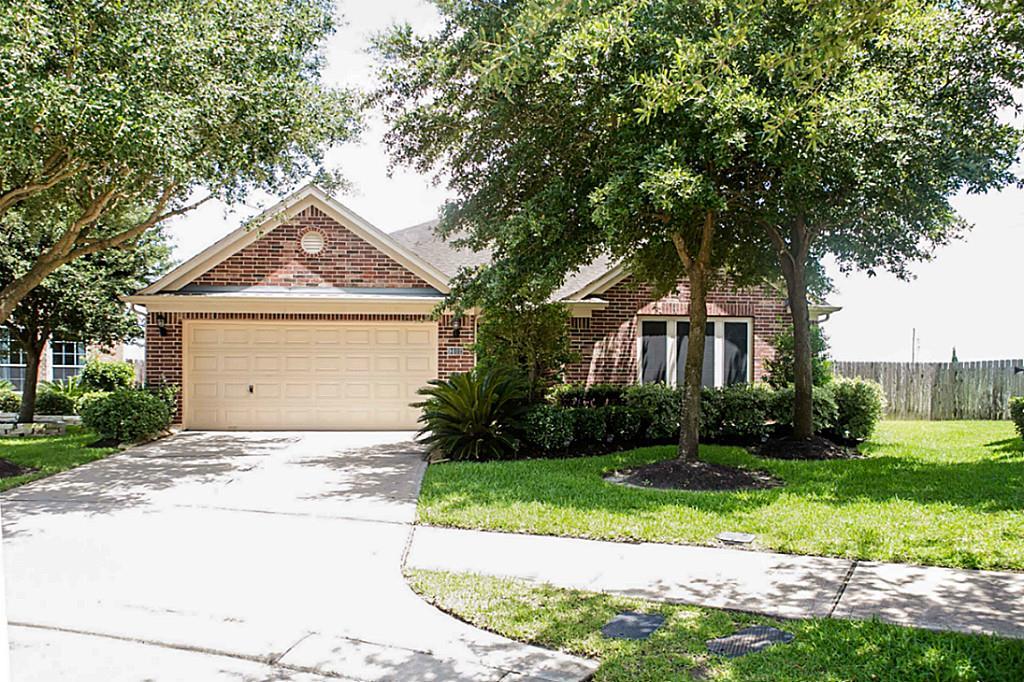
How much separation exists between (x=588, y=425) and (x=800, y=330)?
3.72 metres

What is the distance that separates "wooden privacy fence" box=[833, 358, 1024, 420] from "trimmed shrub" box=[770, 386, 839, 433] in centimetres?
746

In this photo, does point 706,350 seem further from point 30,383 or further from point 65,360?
point 65,360

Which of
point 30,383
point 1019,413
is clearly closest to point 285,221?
point 30,383

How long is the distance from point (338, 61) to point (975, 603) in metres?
11.7

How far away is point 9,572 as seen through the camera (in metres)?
6.22

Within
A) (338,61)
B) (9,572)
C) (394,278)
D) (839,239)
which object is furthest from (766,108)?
(394,278)

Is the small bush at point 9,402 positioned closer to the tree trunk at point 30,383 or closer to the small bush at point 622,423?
the tree trunk at point 30,383

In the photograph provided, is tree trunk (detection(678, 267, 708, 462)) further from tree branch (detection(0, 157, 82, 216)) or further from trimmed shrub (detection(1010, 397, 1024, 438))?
tree branch (detection(0, 157, 82, 216))

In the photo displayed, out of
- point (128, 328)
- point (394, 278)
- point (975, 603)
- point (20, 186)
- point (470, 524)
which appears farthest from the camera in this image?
point (128, 328)

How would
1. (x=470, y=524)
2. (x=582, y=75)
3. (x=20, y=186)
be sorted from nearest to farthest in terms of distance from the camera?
1. (x=470, y=524)
2. (x=582, y=75)
3. (x=20, y=186)

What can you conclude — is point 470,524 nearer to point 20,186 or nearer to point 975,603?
point 975,603

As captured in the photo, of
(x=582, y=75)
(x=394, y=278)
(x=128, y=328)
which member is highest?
(x=582, y=75)

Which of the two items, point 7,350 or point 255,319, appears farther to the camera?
point 7,350

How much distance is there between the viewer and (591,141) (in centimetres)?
1080
